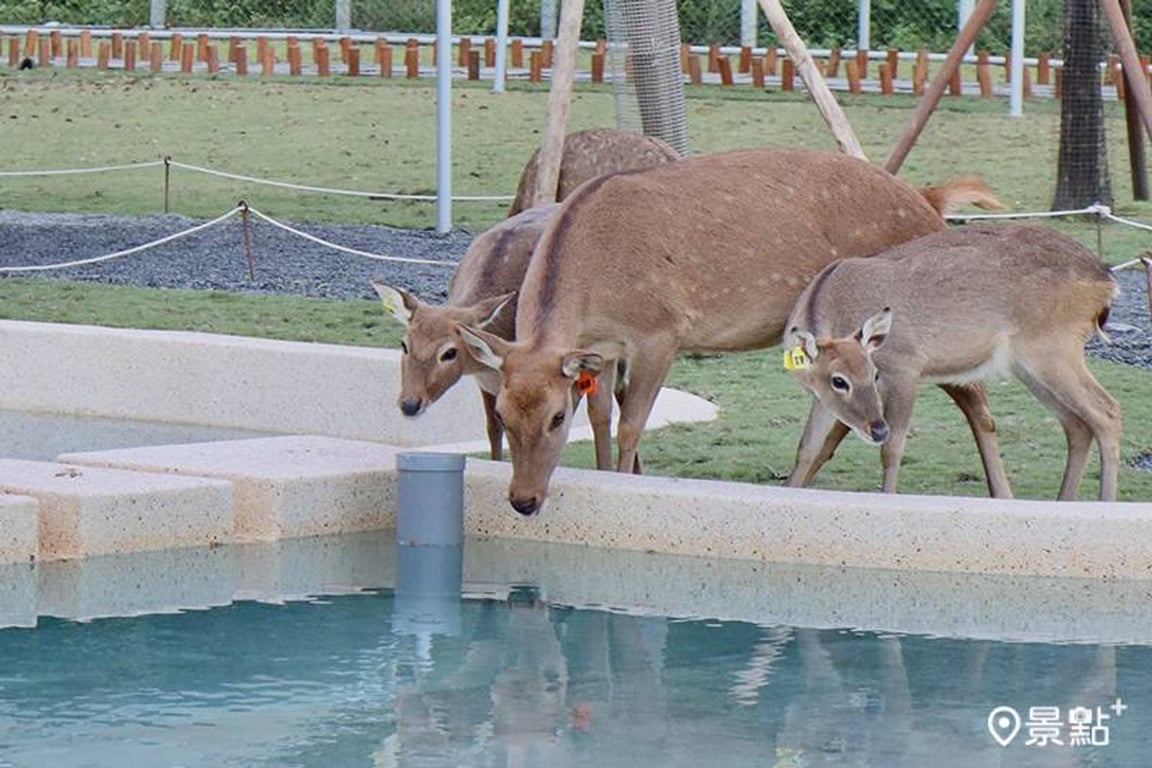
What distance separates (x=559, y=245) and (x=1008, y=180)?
14.2m

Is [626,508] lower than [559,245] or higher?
lower

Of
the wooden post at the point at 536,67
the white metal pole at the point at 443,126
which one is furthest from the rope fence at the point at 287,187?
the wooden post at the point at 536,67

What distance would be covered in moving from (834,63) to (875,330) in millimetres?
22798

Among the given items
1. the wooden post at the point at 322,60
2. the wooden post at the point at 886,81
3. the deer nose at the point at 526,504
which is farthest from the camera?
the wooden post at the point at 322,60

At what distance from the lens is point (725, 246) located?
390 inches

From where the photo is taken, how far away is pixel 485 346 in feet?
28.8

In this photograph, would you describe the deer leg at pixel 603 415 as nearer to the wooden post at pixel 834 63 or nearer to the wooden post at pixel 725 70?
the wooden post at pixel 725 70

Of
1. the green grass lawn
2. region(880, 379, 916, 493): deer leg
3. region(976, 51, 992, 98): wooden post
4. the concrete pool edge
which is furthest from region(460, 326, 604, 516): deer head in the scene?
region(976, 51, 992, 98): wooden post

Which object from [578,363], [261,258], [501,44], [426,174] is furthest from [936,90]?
[501,44]

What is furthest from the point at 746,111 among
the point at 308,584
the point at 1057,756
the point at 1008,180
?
the point at 1057,756

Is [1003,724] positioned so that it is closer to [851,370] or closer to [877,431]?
[877,431]

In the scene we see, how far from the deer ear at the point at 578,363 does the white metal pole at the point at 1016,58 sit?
18.1m

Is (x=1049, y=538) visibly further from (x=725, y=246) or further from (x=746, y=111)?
(x=746, y=111)

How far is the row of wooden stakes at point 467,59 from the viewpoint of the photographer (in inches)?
1201
